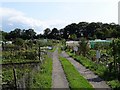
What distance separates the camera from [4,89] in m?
14.9

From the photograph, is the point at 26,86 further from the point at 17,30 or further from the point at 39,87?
the point at 17,30

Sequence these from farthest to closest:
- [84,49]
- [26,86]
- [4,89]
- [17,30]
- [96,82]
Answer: [17,30] → [84,49] → [96,82] → [4,89] → [26,86]

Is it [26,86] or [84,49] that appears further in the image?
[84,49]

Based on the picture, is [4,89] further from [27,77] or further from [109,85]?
[109,85]

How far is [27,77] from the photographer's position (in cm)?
1423

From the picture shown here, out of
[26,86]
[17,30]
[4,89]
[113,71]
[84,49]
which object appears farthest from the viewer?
[17,30]

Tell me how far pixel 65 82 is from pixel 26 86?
14.1 ft

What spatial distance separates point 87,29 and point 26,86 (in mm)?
109495

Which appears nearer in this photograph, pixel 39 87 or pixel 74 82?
pixel 39 87

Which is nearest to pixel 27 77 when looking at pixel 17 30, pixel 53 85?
pixel 53 85

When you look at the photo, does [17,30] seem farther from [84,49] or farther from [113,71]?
[113,71]

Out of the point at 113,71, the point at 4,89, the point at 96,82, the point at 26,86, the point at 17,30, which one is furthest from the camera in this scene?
the point at 17,30

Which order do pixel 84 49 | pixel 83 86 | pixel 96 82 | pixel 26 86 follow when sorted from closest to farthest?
pixel 26 86 < pixel 83 86 < pixel 96 82 < pixel 84 49

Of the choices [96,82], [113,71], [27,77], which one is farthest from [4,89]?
[113,71]
